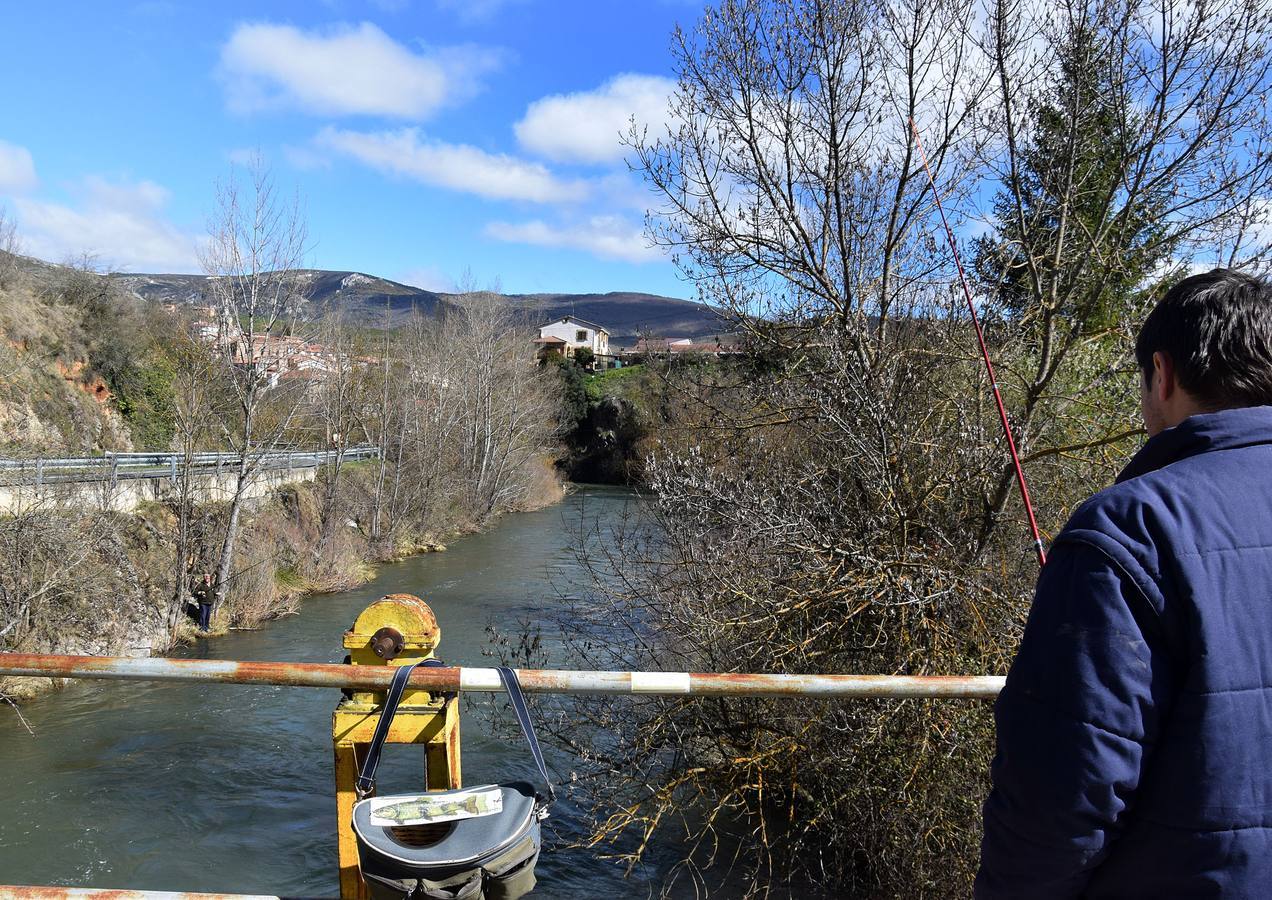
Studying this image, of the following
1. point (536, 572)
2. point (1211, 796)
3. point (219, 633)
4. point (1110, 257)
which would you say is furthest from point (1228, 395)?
point (536, 572)

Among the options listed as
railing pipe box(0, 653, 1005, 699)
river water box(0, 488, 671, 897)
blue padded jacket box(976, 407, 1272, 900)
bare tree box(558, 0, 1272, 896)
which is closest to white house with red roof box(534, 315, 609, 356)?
river water box(0, 488, 671, 897)

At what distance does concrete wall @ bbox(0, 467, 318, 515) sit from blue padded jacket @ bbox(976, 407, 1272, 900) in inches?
625

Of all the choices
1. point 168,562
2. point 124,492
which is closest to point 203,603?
point 168,562

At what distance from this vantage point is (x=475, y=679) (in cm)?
216

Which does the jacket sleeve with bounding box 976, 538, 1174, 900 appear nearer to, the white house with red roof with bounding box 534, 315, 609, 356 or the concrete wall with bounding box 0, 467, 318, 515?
the concrete wall with bounding box 0, 467, 318, 515

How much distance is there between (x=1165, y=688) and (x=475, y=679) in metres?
1.44

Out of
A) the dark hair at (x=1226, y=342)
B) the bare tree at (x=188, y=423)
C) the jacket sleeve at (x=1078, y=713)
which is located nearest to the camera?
the jacket sleeve at (x=1078, y=713)

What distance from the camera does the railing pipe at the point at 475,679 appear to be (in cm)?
214

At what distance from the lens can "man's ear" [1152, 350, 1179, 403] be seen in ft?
4.61

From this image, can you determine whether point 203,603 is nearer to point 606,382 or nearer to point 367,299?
point 367,299

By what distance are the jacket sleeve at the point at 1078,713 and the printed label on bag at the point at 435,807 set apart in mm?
1182

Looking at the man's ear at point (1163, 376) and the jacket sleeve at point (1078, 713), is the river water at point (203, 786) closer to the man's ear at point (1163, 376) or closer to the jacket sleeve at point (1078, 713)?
the jacket sleeve at point (1078, 713)

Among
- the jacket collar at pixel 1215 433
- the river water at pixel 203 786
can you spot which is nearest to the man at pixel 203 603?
the river water at pixel 203 786

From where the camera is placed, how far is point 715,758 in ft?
26.2
